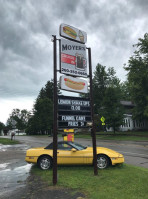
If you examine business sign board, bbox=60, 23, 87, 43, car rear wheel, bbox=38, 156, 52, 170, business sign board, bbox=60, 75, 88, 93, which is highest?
business sign board, bbox=60, 23, 87, 43

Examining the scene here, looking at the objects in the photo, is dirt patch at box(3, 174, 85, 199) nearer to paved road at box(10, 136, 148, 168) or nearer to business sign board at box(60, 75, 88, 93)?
business sign board at box(60, 75, 88, 93)

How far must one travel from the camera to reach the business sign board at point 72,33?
24.0 ft

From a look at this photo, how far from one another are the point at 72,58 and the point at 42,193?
4.90 meters

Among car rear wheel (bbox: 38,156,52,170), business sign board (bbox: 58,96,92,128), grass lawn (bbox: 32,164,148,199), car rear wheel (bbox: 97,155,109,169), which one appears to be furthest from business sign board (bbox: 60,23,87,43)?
grass lawn (bbox: 32,164,148,199)

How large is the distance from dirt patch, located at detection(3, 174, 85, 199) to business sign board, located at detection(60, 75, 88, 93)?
339cm

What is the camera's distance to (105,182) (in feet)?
19.2

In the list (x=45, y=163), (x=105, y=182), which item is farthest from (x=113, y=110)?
(x=105, y=182)

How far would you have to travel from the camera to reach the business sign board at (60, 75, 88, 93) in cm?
702

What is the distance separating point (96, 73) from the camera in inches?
2857

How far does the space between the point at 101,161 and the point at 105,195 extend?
300 centimetres

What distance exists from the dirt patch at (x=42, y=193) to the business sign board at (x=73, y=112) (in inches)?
82.3

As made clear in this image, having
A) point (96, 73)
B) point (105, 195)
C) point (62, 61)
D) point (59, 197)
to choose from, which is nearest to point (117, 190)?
point (105, 195)

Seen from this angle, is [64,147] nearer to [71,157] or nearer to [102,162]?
[71,157]

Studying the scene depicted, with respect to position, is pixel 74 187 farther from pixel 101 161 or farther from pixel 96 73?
pixel 96 73
